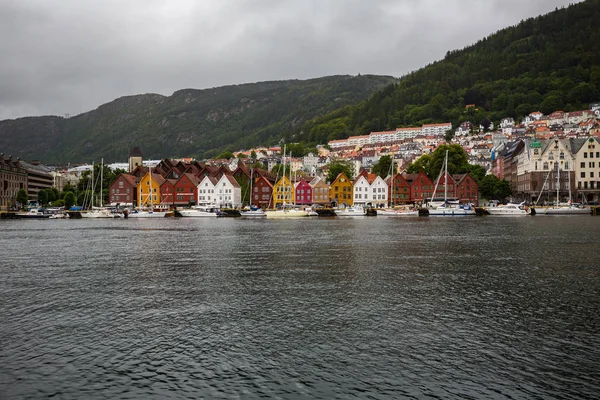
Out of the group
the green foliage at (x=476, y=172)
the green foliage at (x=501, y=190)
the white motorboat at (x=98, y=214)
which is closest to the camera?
the white motorboat at (x=98, y=214)

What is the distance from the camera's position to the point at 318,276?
78.5 ft

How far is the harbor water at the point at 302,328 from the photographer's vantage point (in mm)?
10906

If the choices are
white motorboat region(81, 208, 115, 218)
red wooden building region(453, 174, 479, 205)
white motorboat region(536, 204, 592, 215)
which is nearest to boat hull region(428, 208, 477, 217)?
white motorboat region(536, 204, 592, 215)

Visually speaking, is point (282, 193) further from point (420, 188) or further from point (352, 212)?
point (420, 188)

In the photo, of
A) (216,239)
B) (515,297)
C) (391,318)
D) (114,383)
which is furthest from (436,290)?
(216,239)

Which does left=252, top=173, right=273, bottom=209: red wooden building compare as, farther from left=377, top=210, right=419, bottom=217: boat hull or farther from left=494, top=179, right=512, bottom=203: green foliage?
left=494, top=179, right=512, bottom=203: green foliage

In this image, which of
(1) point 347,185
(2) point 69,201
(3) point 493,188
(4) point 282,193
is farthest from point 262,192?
(3) point 493,188

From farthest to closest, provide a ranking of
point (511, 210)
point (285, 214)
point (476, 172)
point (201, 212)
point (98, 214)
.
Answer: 1. point (476, 172)
2. point (98, 214)
3. point (201, 212)
4. point (285, 214)
5. point (511, 210)

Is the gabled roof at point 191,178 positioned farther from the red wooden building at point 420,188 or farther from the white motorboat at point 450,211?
the white motorboat at point 450,211

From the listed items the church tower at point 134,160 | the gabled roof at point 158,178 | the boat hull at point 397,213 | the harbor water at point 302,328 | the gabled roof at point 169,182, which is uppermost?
the church tower at point 134,160

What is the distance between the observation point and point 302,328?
14945 mm

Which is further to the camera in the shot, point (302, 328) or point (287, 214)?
point (287, 214)

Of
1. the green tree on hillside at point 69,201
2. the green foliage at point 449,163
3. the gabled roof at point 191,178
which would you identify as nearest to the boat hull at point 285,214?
the gabled roof at point 191,178

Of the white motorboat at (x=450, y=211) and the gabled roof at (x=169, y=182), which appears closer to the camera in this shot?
the white motorboat at (x=450, y=211)
